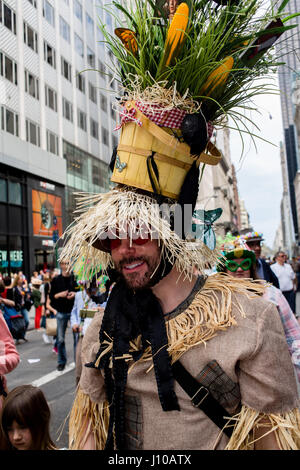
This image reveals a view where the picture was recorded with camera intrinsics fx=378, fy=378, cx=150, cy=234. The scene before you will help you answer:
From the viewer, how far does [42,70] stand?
2127 centimetres

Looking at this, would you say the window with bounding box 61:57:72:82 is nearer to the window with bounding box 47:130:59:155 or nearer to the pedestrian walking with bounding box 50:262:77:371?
the window with bounding box 47:130:59:155

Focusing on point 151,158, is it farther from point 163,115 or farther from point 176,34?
point 176,34

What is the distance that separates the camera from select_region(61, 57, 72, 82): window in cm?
2196

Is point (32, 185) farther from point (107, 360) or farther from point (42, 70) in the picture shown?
point (107, 360)

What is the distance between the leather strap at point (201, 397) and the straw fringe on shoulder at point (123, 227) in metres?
0.40

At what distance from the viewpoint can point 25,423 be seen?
2.29m

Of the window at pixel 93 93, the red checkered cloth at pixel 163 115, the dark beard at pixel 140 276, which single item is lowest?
the dark beard at pixel 140 276

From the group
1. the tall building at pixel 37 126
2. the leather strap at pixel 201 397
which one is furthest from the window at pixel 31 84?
the leather strap at pixel 201 397

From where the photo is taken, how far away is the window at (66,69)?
2196cm

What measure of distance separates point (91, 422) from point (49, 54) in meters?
22.9

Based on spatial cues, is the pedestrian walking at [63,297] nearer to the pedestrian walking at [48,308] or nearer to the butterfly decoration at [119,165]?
the pedestrian walking at [48,308]

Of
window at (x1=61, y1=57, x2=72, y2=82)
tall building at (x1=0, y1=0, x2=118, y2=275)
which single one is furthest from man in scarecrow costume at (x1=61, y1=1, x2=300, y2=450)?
window at (x1=61, y1=57, x2=72, y2=82)

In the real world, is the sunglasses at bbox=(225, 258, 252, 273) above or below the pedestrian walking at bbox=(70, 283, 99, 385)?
above

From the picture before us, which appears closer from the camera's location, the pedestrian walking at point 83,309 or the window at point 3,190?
the pedestrian walking at point 83,309
